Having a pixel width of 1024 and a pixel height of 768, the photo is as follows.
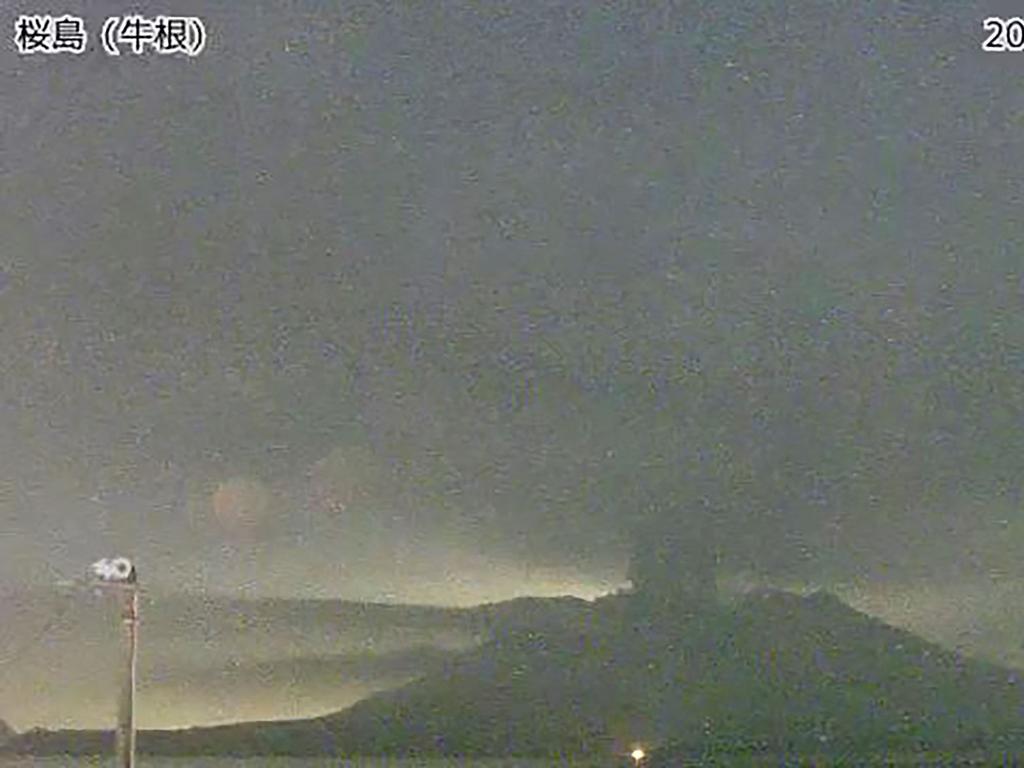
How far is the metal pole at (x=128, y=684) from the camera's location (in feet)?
75.8

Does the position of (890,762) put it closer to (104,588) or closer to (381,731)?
(381,731)

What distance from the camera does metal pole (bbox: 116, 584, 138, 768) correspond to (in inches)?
910

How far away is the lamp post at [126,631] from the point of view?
22.6 meters

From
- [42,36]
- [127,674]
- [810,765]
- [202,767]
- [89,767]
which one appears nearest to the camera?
[42,36]

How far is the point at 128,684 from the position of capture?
24297 millimetres

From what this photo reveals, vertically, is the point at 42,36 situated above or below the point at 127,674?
above

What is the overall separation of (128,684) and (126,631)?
1.29 meters

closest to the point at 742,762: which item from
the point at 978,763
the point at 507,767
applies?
the point at 978,763

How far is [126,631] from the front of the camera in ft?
76.5

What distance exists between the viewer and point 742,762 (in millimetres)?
104562

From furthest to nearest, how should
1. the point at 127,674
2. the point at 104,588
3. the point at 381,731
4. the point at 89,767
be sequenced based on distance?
the point at 381,731 → the point at 89,767 → the point at 127,674 → the point at 104,588

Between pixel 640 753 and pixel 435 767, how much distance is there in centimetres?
4654

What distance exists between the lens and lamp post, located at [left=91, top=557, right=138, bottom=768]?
888 inches

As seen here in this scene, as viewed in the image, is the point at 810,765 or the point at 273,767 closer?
the point at 810,765
